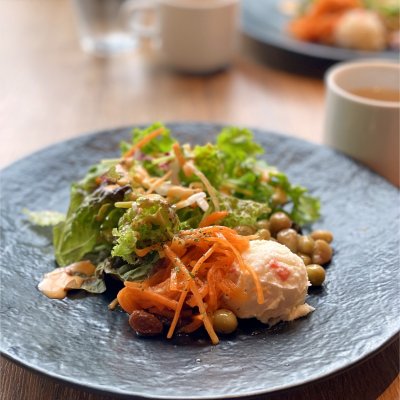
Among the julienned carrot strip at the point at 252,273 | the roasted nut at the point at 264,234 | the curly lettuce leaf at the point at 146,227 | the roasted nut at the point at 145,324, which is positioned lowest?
the roasted nut at the point at 145,324

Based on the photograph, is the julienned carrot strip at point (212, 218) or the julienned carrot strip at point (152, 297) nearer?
the julienned carrot strip at point (152, 297)

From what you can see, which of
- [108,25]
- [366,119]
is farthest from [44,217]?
[108,25]

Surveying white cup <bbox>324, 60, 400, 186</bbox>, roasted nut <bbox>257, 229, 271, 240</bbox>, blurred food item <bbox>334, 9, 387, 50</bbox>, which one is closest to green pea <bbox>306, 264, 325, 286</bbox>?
roasted nut <bbox>257, 229, 271, 240</bbox>

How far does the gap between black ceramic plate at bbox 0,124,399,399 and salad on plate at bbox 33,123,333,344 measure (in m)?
0.05

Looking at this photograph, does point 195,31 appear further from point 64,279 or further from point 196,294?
point 196,294

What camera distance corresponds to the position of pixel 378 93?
3141 mm

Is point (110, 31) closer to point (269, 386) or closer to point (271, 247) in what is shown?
point (271, 247)

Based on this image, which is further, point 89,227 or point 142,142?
point 142,142

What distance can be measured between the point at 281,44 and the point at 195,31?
52cm

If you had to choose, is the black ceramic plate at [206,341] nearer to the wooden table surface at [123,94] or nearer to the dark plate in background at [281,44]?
the wooden table surface at [123,94]

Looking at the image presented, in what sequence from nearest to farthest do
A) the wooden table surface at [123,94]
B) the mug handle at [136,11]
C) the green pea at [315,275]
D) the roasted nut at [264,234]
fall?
1. the green pea at [315,275]
2. the roasted nut at [264,234]
3. the wooden table surface at [123,94]
4. the mug handle at [136,11]

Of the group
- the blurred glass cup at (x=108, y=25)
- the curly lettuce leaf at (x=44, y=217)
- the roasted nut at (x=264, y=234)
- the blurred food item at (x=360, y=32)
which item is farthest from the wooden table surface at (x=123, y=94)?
the roasted nut at (x=264, y=234)

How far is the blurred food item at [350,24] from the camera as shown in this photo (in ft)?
13.9

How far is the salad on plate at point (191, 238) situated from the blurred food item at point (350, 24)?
6.34ft
